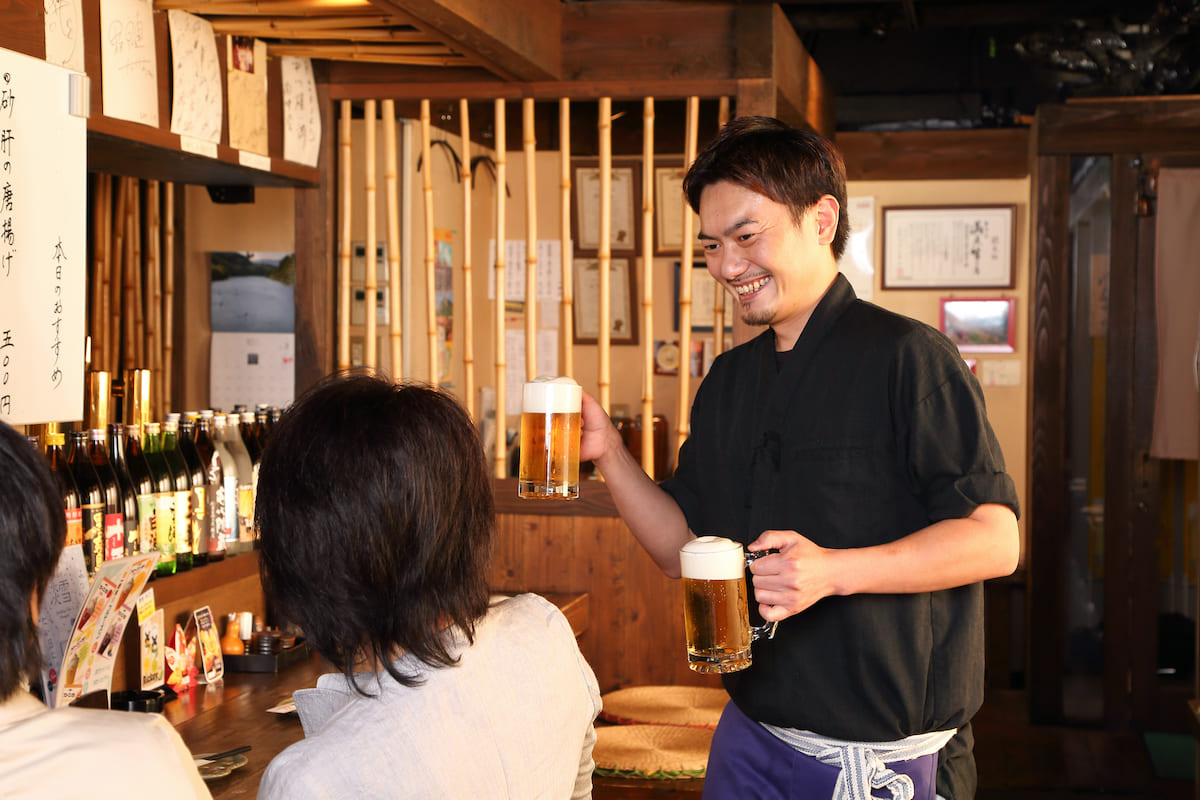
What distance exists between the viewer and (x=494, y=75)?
321 cm

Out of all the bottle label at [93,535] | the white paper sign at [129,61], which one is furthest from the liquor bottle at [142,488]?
the white paper sign at [129,61]

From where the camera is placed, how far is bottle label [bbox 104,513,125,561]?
2.17 m

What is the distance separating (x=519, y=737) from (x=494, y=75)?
2.35 m

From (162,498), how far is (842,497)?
4.62 feet

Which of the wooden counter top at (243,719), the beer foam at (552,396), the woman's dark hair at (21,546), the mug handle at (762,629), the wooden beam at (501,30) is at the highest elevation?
the wooden beam at (501,30)

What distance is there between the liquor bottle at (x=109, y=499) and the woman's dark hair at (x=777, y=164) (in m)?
1.27

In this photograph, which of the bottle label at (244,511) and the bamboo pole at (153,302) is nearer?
the bottle label at (244,511)

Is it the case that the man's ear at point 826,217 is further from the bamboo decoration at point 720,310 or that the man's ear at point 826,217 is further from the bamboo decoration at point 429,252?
the bamboo decoration at point 429,252

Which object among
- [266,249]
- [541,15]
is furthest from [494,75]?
[266,249]

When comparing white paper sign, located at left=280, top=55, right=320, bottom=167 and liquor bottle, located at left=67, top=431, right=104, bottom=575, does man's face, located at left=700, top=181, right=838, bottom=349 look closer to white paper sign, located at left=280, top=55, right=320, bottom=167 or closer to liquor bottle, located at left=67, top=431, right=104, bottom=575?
liquor bottle, located at left=67, top=431, right=104, bottom=575

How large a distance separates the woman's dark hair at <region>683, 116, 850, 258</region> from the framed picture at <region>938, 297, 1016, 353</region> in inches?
168

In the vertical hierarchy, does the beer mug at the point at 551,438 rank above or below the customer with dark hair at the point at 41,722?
above

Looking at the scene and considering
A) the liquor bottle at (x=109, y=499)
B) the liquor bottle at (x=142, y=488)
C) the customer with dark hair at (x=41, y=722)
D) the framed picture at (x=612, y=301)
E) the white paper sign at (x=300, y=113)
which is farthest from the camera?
the framed picture at (x=612, y=301)

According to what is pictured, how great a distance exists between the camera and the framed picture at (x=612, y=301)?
18.3ft
